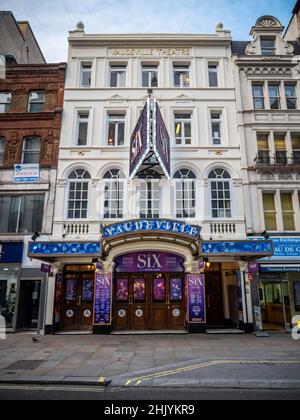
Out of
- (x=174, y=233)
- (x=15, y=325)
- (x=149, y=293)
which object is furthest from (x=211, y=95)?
(x=15, y=325)

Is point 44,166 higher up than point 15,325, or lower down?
higher up

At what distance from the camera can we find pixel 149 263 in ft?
49.1

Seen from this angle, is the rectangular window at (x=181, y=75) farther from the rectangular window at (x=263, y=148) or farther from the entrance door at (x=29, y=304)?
the entrance door at (x=29, y=304)

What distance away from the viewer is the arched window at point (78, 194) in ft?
51.0

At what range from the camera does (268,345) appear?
36.6 ft

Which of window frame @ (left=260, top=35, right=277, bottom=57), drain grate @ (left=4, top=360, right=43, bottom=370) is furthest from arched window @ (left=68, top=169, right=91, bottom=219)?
window frame @ (left=260, top=35, right=277, bottom=57)

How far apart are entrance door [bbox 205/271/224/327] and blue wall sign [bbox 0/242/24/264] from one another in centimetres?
1009

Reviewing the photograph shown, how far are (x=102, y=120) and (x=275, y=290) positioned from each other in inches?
533

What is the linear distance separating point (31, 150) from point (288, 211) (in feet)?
49.5

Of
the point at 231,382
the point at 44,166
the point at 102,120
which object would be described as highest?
the point at 102,120

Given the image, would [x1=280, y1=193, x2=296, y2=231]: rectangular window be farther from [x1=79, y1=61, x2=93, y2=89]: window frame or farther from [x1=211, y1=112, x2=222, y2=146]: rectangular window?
[x1=79, y1=61, x2=93, y2=89]: window frame

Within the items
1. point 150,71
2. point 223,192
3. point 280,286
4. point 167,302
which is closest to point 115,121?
point 150,71

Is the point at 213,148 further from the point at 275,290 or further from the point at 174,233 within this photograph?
the point at 275,290

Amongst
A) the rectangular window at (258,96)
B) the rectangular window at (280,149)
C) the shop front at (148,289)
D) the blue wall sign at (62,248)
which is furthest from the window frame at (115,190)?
the rectangular window at (258,96)
